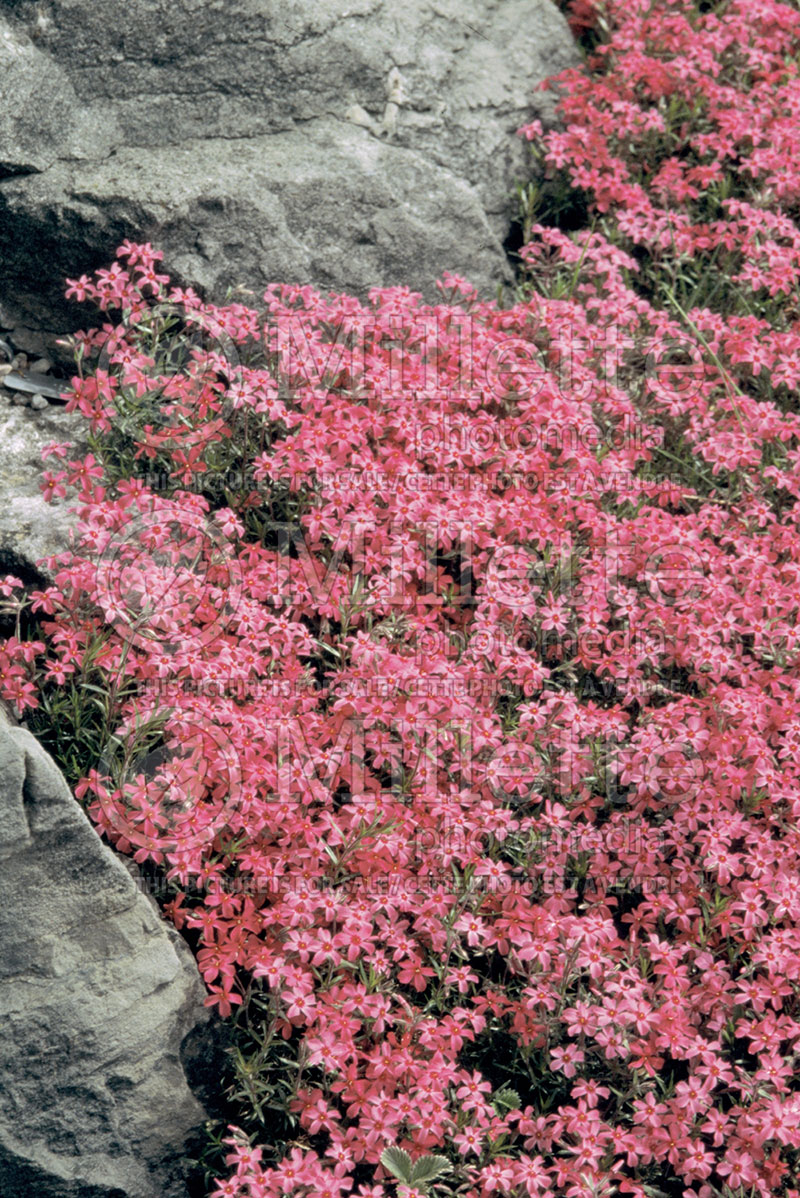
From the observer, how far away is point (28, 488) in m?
4.87

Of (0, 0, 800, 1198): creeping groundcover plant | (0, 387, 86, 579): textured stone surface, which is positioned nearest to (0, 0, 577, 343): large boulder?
(0, 0, 800, 1198): creeping groundcover plant

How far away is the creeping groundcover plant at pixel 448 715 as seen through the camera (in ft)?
12.5

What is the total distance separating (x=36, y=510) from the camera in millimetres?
4742

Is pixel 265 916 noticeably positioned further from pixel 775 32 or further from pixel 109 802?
pixel 775 32

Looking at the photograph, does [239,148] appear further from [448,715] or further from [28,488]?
[448,715]

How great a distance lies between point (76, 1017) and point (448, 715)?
5.42 feet

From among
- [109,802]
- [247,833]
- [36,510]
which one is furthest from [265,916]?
[36,510]

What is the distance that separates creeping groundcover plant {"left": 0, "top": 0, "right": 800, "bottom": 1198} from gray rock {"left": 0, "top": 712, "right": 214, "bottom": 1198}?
0.22 meters

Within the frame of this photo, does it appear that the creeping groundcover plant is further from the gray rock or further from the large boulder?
the large boulder

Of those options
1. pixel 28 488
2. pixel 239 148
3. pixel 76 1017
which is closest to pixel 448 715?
pixel 76 1017

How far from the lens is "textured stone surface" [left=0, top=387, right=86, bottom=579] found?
461 cm

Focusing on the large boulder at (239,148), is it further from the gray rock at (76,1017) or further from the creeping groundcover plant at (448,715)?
the gray rock at (76,1017)

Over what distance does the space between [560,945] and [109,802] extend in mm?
1671

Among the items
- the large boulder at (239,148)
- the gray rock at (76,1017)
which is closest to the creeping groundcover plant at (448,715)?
the gray rock at (76,1017)
